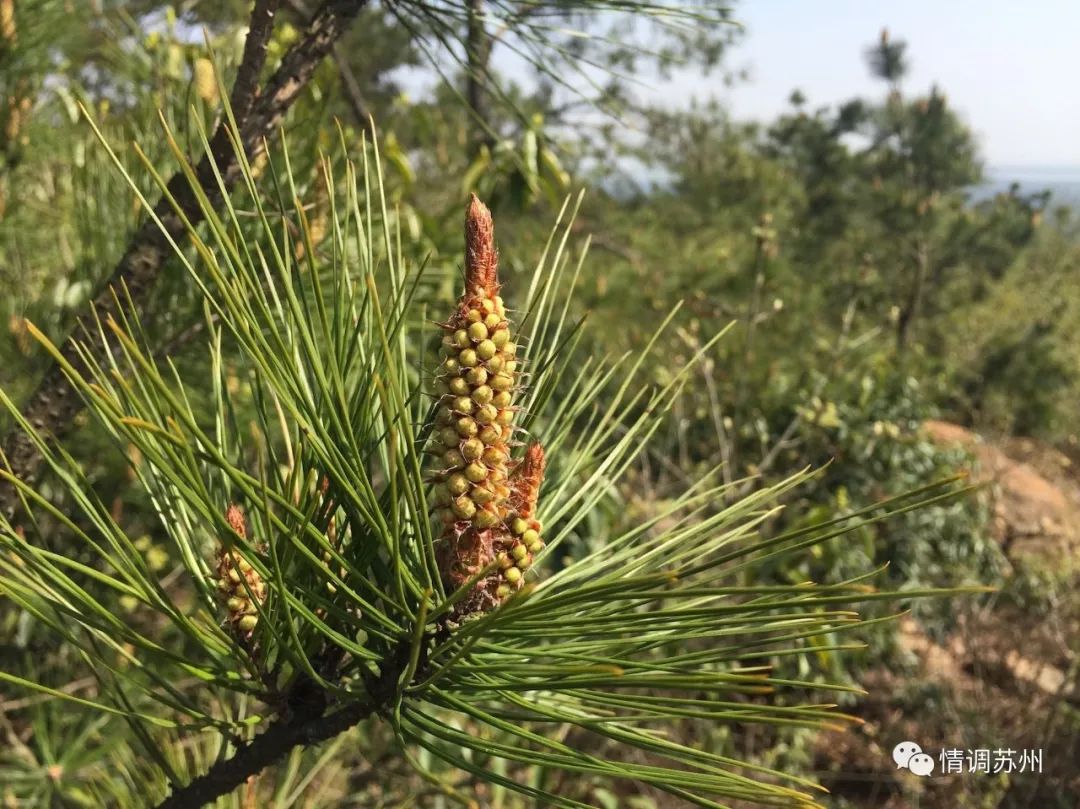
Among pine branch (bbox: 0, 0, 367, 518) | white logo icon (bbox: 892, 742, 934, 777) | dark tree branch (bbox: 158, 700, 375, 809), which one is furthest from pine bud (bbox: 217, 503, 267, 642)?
white logo icon (bbox: 892, 742, 934, 777)

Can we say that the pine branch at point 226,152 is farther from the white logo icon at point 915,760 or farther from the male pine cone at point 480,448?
the white logo icon at point 915,760

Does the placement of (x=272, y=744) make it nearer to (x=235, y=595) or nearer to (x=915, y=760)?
(x=235, y=595)

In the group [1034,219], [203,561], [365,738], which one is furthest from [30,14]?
[1034,219]

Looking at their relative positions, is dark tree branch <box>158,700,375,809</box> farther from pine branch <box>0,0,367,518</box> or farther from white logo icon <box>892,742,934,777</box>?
white logo icon <box>892,742,934,777</box>

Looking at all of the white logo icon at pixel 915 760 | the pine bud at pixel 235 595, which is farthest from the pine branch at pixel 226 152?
the white logo icon at pixel 915 760

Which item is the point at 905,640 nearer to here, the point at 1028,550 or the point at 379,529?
the point at 1028,550

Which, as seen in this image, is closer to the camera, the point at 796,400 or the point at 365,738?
the point at 365,738
